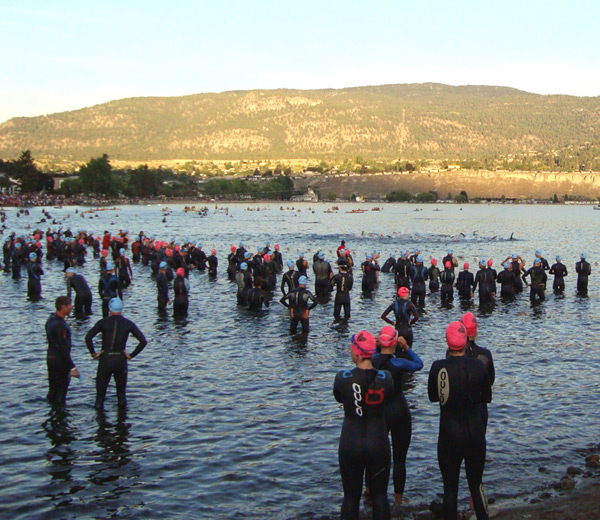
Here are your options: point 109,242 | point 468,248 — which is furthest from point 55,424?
point 468,248

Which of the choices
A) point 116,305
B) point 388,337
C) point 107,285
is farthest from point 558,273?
point 388,337

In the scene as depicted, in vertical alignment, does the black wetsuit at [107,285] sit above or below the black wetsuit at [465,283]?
above

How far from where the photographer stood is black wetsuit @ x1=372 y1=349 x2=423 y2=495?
8.74m

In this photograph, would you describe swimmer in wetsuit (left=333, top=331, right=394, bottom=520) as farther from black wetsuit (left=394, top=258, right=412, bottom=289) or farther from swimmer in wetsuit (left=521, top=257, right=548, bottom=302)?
swimmer in wetsuit (left=521, top=257, right=548, bottom=302)

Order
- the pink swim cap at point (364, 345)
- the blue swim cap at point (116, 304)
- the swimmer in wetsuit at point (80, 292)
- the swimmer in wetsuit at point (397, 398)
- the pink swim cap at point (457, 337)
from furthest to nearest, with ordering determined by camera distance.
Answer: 1. the swimmer in wetsuit at point (80, 292)
2. the blue swim cap at point (116, 304)
3. the swimmer in wetsuit at point (397, 398)
4. the pink swim cap at point (457, 337)
5. the pink swim cap at point (364, 345)

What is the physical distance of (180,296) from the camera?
23.8 meters

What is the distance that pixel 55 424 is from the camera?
12797mm

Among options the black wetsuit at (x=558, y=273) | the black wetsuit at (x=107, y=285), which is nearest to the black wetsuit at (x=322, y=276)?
the black wetsuit at (x=107, y=285)

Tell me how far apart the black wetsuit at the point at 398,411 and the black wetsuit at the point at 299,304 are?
943cm

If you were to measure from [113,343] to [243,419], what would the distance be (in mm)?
2892

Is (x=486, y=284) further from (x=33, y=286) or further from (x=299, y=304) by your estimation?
(x=33, y=286)

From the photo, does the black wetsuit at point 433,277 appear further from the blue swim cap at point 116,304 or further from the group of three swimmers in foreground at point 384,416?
the group of three swimmers in foreground at point 384,416

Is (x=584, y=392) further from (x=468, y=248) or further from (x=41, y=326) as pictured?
(x=468, y=248)

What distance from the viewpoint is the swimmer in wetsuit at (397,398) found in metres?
8.61
